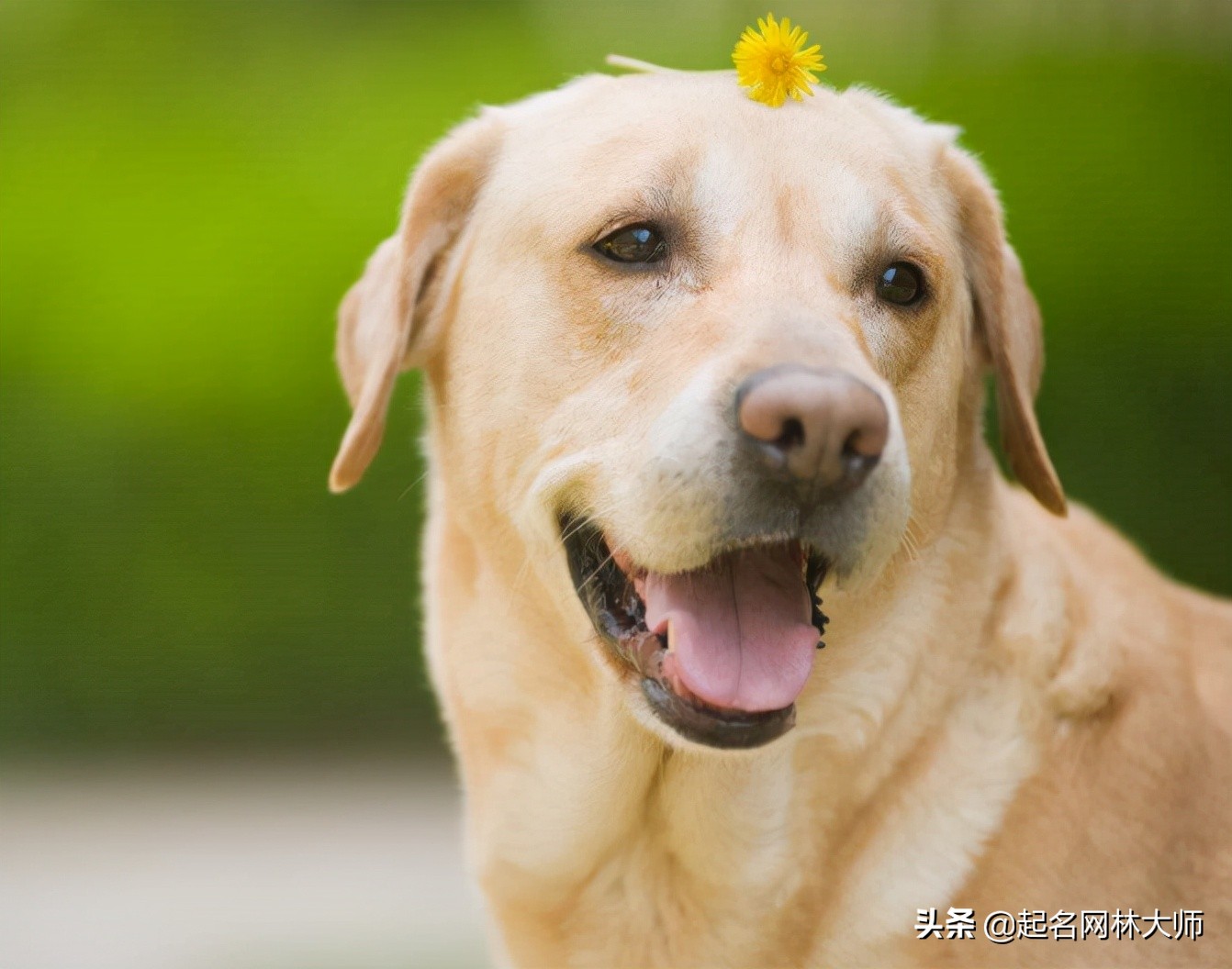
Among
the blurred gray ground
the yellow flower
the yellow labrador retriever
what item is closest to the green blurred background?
the blurred gray ground

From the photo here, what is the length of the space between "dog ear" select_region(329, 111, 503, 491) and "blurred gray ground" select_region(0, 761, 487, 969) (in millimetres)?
2248

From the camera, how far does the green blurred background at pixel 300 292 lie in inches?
193

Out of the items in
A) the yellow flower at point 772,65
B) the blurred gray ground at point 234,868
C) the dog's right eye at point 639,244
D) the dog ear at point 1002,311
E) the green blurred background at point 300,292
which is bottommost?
the blurred gray ground at point 234,868

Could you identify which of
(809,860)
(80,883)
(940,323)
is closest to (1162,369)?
(940,323)

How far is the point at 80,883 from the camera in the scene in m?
4.73

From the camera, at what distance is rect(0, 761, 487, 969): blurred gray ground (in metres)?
4.28

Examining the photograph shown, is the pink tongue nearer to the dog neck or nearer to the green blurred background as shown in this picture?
the dog neck

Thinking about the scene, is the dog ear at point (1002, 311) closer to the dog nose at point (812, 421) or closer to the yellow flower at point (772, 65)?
the yellow flower at point (772, 65)

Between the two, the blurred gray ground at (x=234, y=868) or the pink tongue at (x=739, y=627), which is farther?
the blurred gray ground at (x=234, y=868)

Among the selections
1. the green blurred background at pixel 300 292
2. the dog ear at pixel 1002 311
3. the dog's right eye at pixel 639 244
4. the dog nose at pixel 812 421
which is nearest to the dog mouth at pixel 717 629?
the dog nose at pixel 812 421

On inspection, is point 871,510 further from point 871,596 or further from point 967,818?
point 967,818

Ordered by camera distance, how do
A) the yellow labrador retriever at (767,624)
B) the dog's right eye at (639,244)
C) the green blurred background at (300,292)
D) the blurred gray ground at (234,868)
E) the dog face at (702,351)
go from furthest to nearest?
the green blurred background at (300,292)
the blurred gray ground at (234,868)
the dog's right eye at (639,244)
the yellow labrador retriever at (767,624)
the dog face at (702,351)

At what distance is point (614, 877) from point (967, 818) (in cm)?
65

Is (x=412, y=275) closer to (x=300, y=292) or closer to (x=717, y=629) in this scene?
(x=717, y=629)
